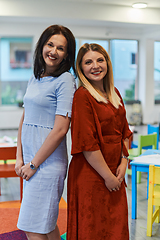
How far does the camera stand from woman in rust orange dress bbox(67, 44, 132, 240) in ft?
5.01

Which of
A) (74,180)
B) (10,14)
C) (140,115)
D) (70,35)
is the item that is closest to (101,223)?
(74,180)

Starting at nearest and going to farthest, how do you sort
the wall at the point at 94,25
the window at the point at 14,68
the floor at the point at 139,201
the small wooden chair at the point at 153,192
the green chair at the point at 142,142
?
1. the small wooden chair at the point at 153,192
2. the floor at the point at 139,201
3. the green chair at the point at 142,142
4. the wall at the point at 94,25
5. the window at the point at 14,68

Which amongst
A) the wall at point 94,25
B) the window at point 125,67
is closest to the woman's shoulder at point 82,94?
the wall at point 94,25

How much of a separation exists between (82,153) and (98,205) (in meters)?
0.30

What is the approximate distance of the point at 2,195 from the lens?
3586mm

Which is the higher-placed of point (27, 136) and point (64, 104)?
point (64, 104)

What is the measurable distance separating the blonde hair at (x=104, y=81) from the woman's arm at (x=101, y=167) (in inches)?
11.4

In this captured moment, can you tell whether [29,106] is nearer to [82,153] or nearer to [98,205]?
[82,153]

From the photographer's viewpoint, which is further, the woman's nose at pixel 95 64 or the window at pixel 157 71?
the window at pixel 157 71

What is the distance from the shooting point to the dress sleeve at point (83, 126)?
59.5 inches

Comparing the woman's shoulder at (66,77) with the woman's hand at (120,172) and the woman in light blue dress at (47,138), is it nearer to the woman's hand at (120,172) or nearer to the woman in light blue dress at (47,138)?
the woman in light blue dress at (47,138)

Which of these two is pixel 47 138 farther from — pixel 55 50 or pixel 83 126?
pixel 55 50

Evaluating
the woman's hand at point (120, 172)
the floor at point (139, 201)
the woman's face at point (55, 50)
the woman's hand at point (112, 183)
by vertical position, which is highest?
the woman's face at point (55, 50)

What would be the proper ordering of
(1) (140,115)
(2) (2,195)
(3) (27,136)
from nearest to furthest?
(3) (27,136) < (2) (2,195) < (1) (140,115)
